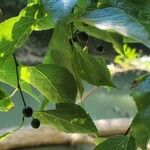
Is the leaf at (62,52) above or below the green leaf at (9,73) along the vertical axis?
above

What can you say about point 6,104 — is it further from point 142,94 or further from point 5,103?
point 142,94

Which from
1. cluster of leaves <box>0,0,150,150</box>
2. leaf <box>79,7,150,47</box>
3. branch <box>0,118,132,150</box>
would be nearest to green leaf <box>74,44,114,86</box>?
cluster of leaves <box>0,0,150,150</box>

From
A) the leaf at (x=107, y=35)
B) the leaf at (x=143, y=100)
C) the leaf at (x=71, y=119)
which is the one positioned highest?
the leaf at (x=143, y=100)

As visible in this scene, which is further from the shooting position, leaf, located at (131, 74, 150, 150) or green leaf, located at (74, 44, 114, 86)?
green leaf, located at (74, 44, 114, 86)

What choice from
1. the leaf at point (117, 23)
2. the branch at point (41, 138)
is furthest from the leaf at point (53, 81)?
the branch at point (41, 138)

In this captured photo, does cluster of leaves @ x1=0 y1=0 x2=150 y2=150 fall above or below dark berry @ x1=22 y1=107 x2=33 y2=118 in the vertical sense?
above

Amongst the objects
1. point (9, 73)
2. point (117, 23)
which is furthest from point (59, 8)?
point (9, 73)

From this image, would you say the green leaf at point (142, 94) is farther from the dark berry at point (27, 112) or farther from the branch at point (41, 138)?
the branch at point (41, 138)

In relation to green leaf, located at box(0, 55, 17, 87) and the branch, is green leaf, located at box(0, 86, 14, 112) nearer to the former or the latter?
green leaf, located at box(0, 55, 17, 87)
